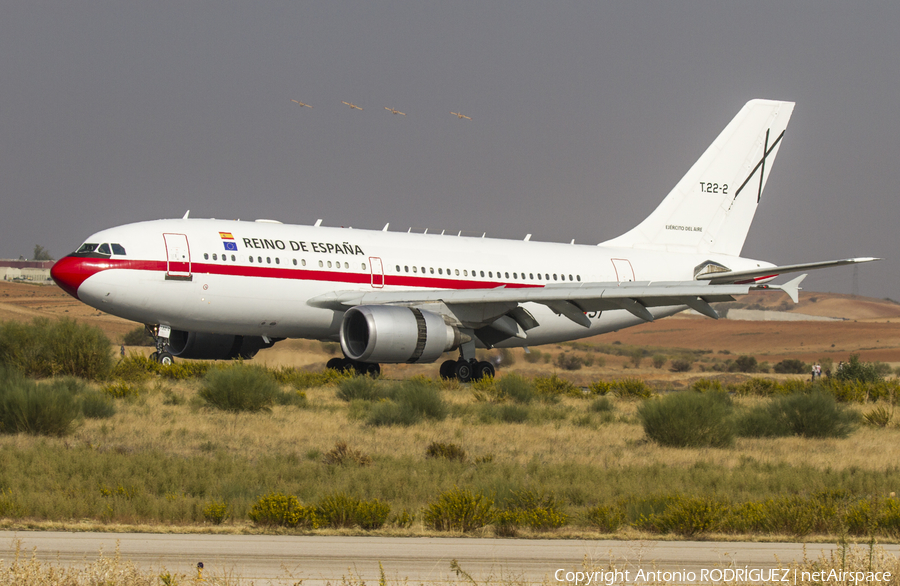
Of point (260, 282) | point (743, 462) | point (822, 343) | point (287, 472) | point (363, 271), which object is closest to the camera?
point (287, 472)

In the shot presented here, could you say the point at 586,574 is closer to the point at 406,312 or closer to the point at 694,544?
the point at 694,544

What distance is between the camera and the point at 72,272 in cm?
2270

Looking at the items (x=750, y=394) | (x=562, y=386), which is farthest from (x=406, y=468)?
(x=750, y=394)

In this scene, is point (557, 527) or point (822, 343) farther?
point (822, 343)

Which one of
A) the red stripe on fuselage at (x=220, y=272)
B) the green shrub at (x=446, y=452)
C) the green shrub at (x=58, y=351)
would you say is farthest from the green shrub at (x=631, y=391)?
the green shrub at (x=58, y=351)

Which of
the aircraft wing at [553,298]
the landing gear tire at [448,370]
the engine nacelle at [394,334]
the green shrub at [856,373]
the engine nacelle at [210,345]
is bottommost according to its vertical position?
the green shrub at [856,373]

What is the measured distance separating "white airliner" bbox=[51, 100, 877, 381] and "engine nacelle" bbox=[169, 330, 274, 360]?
3 cm

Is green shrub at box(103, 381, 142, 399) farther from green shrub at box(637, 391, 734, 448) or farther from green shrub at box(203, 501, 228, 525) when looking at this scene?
green shrub at box(203, 501, 228, 525)

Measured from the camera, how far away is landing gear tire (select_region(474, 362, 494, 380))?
2781 cm

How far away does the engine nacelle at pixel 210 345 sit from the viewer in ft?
90.4

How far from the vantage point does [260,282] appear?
24.2 meters

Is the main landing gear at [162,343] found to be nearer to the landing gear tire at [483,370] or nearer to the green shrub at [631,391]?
the landing gear tire at [483,370]

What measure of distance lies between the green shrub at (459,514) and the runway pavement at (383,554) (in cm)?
40

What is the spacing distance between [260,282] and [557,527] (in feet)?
49.4
